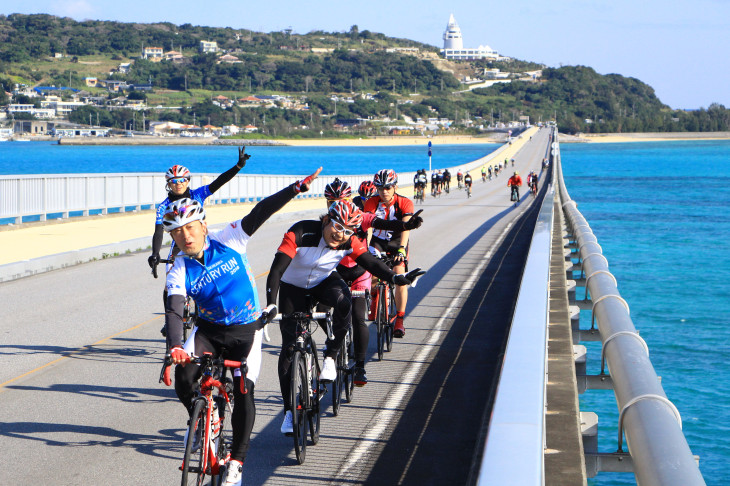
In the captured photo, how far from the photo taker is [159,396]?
8.69m

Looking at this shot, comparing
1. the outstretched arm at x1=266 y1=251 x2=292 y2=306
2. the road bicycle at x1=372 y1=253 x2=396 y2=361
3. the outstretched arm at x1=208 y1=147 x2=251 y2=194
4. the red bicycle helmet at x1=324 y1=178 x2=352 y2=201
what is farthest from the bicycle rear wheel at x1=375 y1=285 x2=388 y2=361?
the outstretched arm at x1=266 y1=251 x2=292 y2=306

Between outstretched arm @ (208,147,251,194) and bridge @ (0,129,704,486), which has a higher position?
outstretched arm @ (208,147,251,194)

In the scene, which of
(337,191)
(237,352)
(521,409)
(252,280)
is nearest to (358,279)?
(337,191)

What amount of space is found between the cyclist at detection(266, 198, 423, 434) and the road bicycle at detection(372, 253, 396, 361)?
7.83 feet

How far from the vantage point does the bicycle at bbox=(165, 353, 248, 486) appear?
17.2 ft

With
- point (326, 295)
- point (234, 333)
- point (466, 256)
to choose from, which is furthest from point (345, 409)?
point (466, 256)

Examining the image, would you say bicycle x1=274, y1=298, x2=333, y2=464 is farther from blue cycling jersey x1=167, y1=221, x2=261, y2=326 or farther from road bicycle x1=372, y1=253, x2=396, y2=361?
road bicycle x1=372, y1=253, x2=396, y2=361

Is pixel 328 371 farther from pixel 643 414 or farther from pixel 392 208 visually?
pixel 392 208

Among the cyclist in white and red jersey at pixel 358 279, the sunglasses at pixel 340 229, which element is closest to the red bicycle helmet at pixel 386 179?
the cyclist in white and red jersey at pixel 358 279

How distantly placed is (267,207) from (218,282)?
3.23ft

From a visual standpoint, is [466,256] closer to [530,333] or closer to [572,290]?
[572,290]

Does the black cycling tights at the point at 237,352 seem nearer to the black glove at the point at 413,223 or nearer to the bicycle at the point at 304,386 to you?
the bicycle at the point at 304,386

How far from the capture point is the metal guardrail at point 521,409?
351cm

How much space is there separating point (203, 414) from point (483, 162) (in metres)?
103
